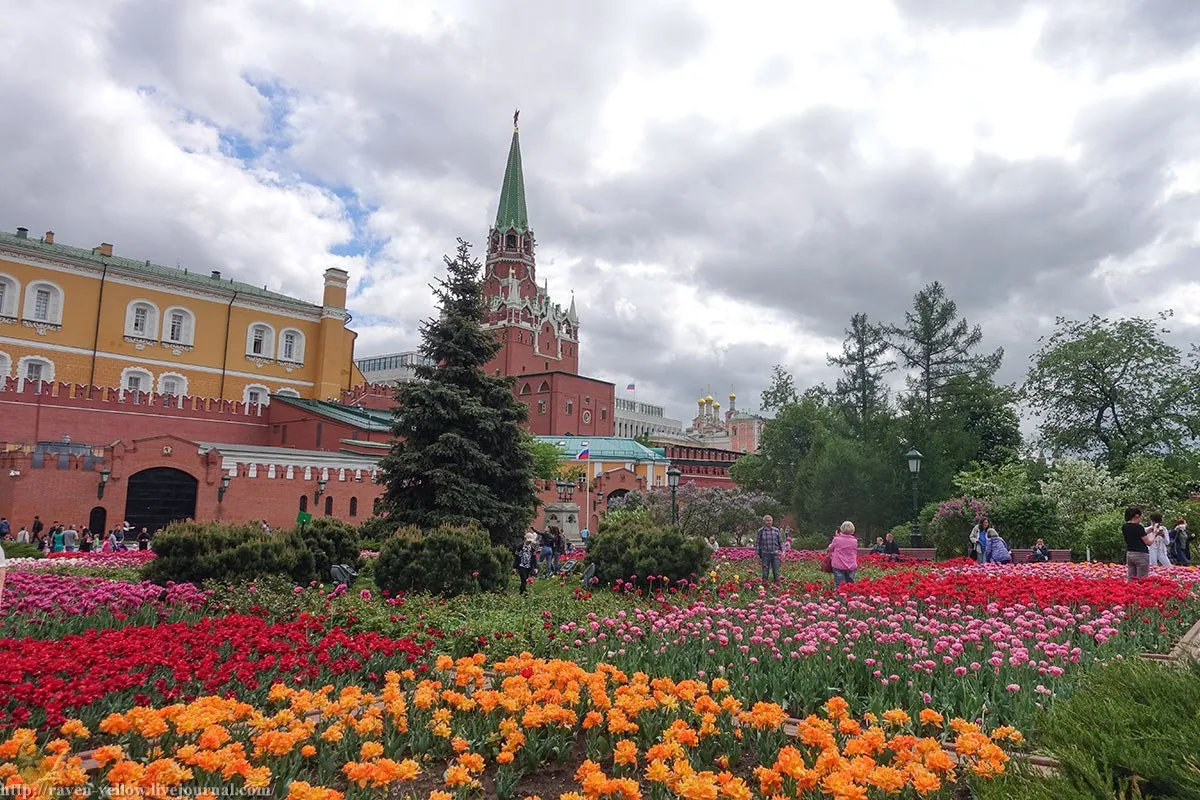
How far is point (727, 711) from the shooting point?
15.3 feet

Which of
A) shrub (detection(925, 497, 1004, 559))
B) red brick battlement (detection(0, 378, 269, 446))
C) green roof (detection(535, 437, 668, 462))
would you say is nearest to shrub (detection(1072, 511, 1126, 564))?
shrub (detection(925, 497, 1004, 559))

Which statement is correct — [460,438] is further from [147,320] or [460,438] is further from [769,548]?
[147,320]

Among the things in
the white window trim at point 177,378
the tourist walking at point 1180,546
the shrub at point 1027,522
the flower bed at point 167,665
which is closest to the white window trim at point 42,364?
the white window trim at point 177,378

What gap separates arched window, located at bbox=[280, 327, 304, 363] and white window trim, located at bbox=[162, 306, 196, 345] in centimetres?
523

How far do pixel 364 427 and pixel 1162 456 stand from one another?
3626 centimetres

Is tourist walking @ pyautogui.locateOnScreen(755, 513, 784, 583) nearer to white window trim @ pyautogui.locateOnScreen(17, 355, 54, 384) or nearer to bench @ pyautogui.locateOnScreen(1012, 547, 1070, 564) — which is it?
bench @ pyautogui.locateOnScreen(1012, 547, 1070, 564)

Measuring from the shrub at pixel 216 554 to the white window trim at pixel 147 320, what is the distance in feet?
124

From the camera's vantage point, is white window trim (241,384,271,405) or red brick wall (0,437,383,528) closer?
red brick wall (0,437,383,528)

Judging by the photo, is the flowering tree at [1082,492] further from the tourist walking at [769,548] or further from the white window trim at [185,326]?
the white window trim at [185,326]

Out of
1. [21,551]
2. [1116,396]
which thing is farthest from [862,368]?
[21,551]

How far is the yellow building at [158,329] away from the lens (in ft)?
134

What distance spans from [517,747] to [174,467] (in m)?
28.5

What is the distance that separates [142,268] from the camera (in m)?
47.0

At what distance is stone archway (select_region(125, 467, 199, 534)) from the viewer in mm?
27609
